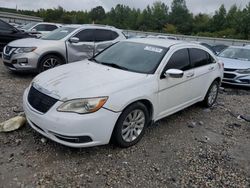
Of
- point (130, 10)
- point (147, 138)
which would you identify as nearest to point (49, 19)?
point (130, 10)

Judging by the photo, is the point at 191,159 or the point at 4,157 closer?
the point at 4,157

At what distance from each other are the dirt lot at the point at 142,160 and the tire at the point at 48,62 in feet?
8.20

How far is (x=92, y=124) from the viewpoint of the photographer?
337 centimetres

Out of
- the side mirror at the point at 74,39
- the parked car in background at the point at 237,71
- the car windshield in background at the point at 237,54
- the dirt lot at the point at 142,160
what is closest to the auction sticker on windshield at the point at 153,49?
the dirt lot at the point at 142,160

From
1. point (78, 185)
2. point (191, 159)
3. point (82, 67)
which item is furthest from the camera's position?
point (82, 67)

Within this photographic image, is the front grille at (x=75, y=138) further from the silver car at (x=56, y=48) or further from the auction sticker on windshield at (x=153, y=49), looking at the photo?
the silver car at (x=56, y=48)

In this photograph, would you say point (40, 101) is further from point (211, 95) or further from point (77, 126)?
point (211, 95)

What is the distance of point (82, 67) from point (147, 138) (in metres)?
1.59

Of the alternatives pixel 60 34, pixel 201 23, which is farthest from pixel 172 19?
pixel 60 34

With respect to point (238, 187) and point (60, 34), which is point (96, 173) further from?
point (60, 34)

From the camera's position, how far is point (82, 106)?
3.41 metres

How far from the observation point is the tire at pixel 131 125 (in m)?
3.70

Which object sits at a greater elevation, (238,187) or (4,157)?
(4,157)

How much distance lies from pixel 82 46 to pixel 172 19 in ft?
191
